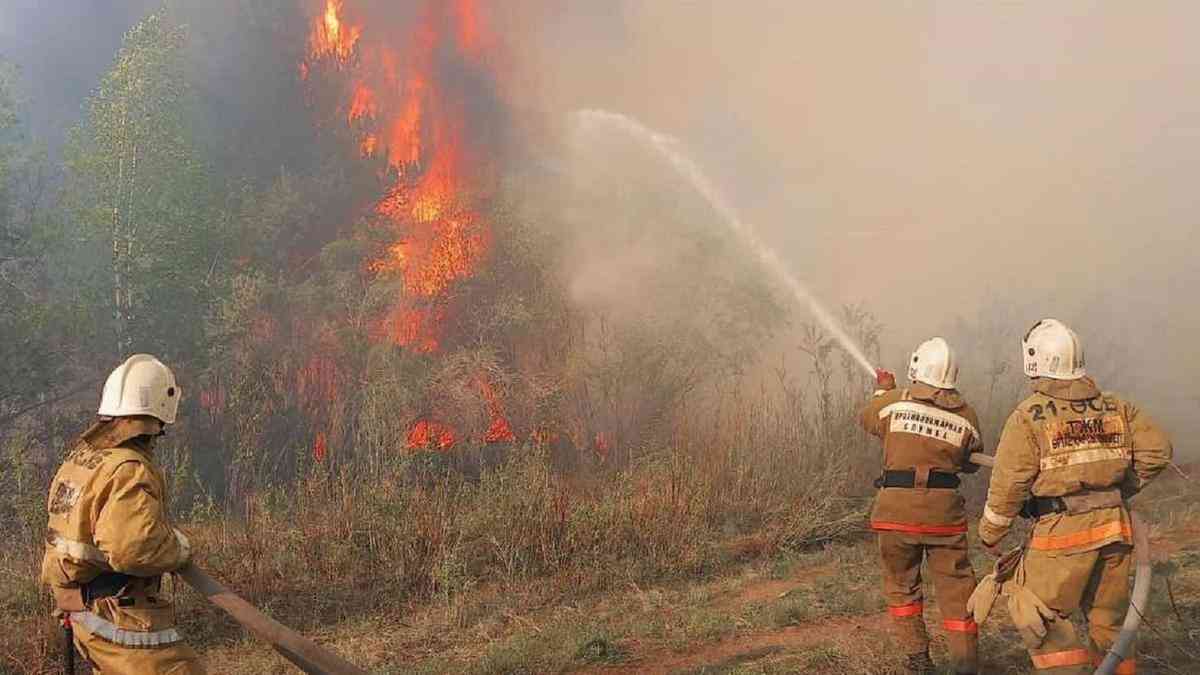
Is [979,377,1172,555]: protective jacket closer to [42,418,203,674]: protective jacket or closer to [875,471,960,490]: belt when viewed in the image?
[875,471,960,490]: belt

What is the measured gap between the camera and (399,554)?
8031mm

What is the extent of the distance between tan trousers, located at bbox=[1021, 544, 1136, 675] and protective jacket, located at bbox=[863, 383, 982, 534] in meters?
0.85

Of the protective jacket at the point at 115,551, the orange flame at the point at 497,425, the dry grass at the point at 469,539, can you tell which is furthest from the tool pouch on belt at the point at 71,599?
the orange flame at the point at 497,425

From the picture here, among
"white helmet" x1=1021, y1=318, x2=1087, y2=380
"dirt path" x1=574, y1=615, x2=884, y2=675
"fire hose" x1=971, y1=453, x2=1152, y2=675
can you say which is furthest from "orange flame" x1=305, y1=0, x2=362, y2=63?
"fire hose" x1=971, y1=453, x2=1152, y2=675

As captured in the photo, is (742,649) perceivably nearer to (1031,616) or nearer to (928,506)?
(928,506)

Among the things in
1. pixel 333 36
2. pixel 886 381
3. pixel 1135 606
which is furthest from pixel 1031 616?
pixel 333 36

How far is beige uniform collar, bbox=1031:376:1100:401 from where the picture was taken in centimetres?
434

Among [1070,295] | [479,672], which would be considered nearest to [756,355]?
[1070,295]

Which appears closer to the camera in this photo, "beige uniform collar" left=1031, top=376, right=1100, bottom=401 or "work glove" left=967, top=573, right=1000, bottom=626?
"beige uniform collar" left=1031, top=376, right=1100, bottom=401

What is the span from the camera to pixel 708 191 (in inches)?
822

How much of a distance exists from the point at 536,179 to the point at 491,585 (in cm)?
1281

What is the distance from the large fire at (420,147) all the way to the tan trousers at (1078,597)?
9.32 meters

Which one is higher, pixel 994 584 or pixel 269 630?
pixel 269 630

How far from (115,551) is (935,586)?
4678mm
